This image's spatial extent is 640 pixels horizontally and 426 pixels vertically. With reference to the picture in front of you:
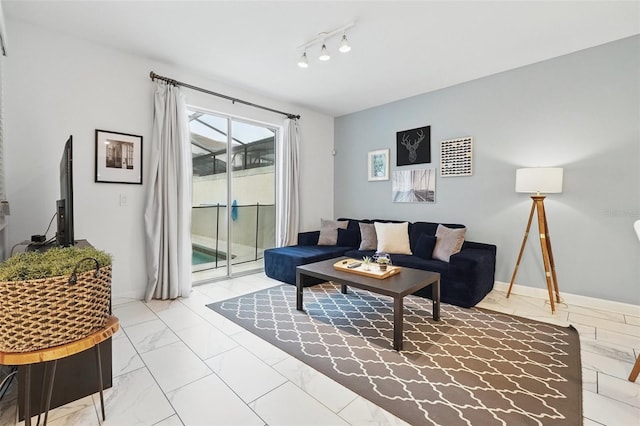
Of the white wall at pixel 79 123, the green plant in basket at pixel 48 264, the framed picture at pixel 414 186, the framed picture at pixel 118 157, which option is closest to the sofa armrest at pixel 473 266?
the framed picture at pixel 414 186

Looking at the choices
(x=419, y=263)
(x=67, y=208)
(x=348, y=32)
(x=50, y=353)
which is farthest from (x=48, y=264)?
(x=419, y=263)

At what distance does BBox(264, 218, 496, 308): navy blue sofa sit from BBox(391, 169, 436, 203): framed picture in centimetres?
45

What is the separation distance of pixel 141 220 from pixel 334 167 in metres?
3.41

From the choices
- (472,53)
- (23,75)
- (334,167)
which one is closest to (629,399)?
(472,53)

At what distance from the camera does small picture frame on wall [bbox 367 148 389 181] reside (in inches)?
188

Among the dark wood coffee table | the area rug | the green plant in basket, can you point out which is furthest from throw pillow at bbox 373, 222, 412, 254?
the green plant in basket

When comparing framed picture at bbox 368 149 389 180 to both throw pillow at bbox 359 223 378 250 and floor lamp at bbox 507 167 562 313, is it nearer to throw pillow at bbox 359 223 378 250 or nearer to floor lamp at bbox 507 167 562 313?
throw pillow at bbox 359 223 378 250

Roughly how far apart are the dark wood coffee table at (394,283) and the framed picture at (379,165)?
7.39 feet

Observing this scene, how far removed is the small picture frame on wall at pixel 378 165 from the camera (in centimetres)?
477

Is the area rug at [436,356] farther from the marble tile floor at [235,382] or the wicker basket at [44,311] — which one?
the wicker basket at [44,311]

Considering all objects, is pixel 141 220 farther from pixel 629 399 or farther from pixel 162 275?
pixel 629 399

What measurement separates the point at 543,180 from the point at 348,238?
8.40 feet

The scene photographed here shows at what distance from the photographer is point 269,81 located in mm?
3865

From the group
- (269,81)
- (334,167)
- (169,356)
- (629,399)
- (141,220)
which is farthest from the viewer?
(334,167)
